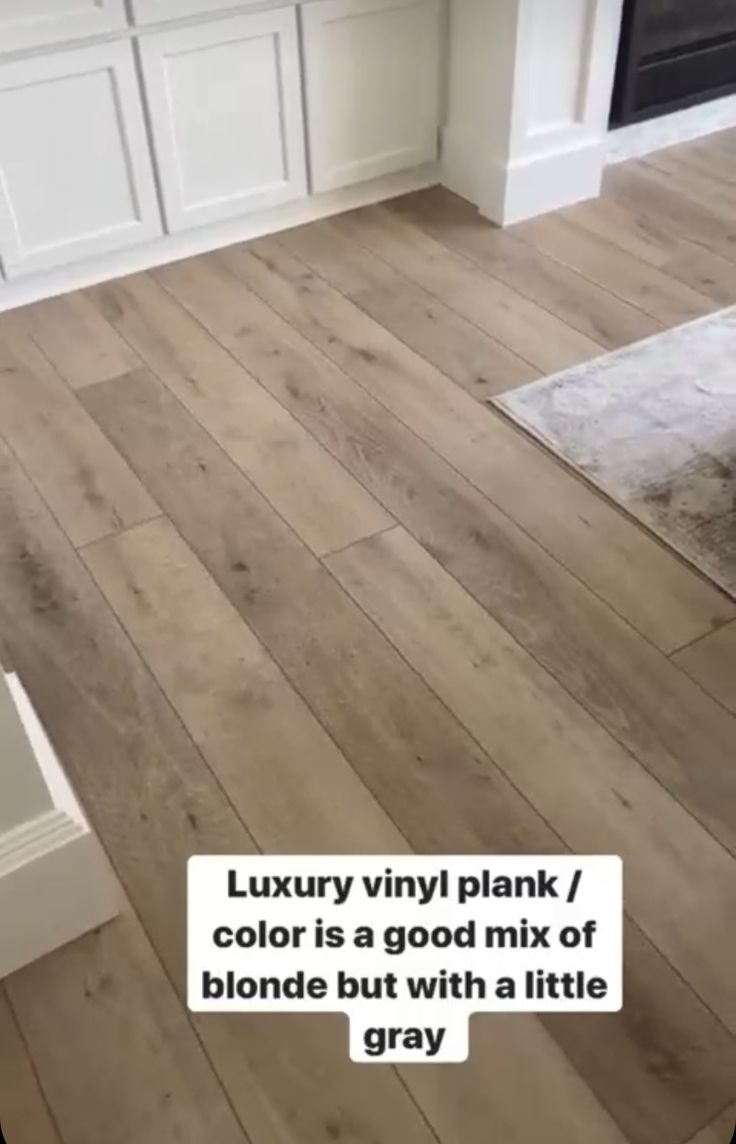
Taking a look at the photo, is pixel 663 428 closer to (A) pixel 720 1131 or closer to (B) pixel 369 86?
(B) pixel 369 86

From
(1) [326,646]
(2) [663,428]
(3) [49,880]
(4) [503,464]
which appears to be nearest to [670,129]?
(2) [663,428]

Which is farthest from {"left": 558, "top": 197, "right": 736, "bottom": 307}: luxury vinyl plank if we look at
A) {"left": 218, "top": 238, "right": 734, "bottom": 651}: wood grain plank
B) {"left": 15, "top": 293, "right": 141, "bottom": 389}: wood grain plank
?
{"left": 15, "top": 293, "right": 141, "bottom": 389}: wood grain plank

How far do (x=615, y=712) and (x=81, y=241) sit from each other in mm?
1806

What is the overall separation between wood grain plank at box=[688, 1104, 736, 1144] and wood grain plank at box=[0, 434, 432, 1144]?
0.32m

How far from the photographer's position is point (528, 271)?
9.70 feet

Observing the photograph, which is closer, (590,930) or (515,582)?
(590,930)

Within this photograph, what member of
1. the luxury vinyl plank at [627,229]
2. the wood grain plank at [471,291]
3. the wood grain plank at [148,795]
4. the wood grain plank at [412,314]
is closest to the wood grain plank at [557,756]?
the wood grain plank at [148,795]

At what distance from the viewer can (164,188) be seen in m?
2.88

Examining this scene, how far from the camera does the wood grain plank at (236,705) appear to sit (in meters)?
1.70

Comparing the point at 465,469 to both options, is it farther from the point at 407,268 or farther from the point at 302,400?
the point at 407,268

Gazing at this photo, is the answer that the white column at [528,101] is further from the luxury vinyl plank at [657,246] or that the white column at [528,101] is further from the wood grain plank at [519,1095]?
the wood grain plank at [519,1095]

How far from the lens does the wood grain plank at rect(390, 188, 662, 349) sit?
2738mm

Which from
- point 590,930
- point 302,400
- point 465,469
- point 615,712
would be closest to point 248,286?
point 302,400

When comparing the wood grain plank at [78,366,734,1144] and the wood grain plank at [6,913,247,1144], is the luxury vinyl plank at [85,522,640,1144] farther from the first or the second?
the wood grain plank at [6,913,247,1144]
